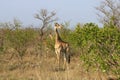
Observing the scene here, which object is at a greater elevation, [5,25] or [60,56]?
[5,25]

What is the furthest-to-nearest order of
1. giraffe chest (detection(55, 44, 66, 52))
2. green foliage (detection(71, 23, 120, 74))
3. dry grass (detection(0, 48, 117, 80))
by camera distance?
giraffe chest (detection(55, 44, 66, 52)) → dry grass (detection(0, 48, 117, 80)) → green foliage (detection(71, 23, 120, 74))

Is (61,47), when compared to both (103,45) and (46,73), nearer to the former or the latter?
(46,73)

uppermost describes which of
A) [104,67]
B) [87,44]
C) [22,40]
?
[22,40]

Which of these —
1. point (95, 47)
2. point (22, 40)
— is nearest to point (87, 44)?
point (95, 47)

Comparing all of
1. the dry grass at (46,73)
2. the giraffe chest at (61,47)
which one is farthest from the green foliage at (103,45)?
the giraffe chest at (61,47)

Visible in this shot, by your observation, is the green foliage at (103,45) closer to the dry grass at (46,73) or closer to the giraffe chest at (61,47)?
the dry grass at (46,73)

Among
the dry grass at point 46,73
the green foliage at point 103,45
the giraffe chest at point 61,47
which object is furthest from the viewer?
the giraffe chest at point 61,47

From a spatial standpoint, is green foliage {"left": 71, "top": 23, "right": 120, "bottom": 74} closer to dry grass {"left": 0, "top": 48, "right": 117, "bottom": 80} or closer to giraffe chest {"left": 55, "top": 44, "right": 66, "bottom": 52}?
dry grass {"left": 0, "top": 48, "right": 117, "bottom": 80}

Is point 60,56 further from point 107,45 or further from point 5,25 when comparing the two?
point 107,45

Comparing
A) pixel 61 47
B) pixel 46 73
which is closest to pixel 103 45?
pixel 46 73

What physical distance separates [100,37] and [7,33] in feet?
53.5

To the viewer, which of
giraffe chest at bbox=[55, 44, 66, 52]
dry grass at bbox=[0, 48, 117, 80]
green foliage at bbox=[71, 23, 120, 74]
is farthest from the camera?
giraffe chest at bbox=[55, 44, 66, 52]

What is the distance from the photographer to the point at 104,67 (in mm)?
6180

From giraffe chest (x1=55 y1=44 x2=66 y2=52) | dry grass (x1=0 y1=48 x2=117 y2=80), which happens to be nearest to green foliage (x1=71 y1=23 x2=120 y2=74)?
dry grass (x1=0 y1=48 x2=117 y2=80)
